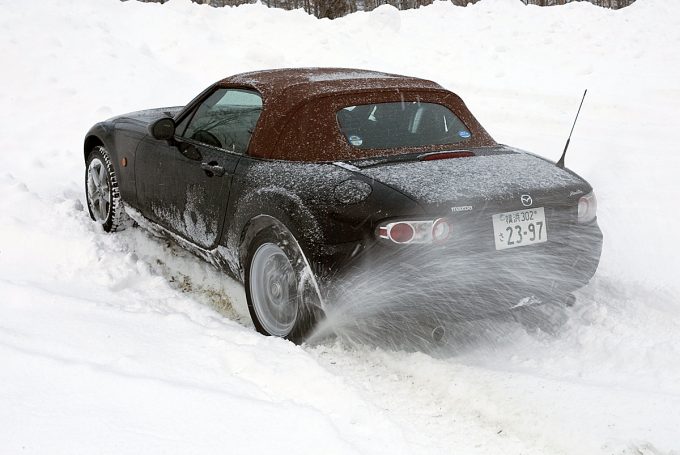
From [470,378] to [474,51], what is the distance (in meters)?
12.2

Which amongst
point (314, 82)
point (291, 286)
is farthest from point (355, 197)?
point (314, 82)

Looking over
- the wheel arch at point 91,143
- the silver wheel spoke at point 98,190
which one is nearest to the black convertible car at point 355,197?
the silver wheel spoke at point 98,190

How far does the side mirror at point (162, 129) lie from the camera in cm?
478

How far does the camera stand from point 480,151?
4250 millimetres

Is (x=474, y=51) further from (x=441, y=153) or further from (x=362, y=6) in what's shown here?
(x=362, y=6)

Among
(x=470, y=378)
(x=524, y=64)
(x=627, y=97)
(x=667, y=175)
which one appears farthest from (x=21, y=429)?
(x=524, y=64)

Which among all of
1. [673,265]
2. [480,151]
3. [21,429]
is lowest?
[673,265]

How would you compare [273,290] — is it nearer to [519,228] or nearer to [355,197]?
[355,197]

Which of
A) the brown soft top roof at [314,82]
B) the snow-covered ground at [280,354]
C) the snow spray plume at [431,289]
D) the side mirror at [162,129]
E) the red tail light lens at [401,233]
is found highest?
the brown soft top roof at [314,82]

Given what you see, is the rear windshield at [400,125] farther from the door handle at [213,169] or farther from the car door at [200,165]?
the door handle at [213,169]

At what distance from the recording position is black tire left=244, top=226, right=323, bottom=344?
3627 mm

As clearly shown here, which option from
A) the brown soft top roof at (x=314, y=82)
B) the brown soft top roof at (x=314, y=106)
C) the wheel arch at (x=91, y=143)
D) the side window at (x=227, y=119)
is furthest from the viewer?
the wheel arch at (x=91, y=143)

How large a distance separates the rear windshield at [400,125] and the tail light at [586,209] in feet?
2.80

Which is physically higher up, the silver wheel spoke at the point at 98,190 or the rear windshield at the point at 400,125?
the rear windshield at the point at 400,125
